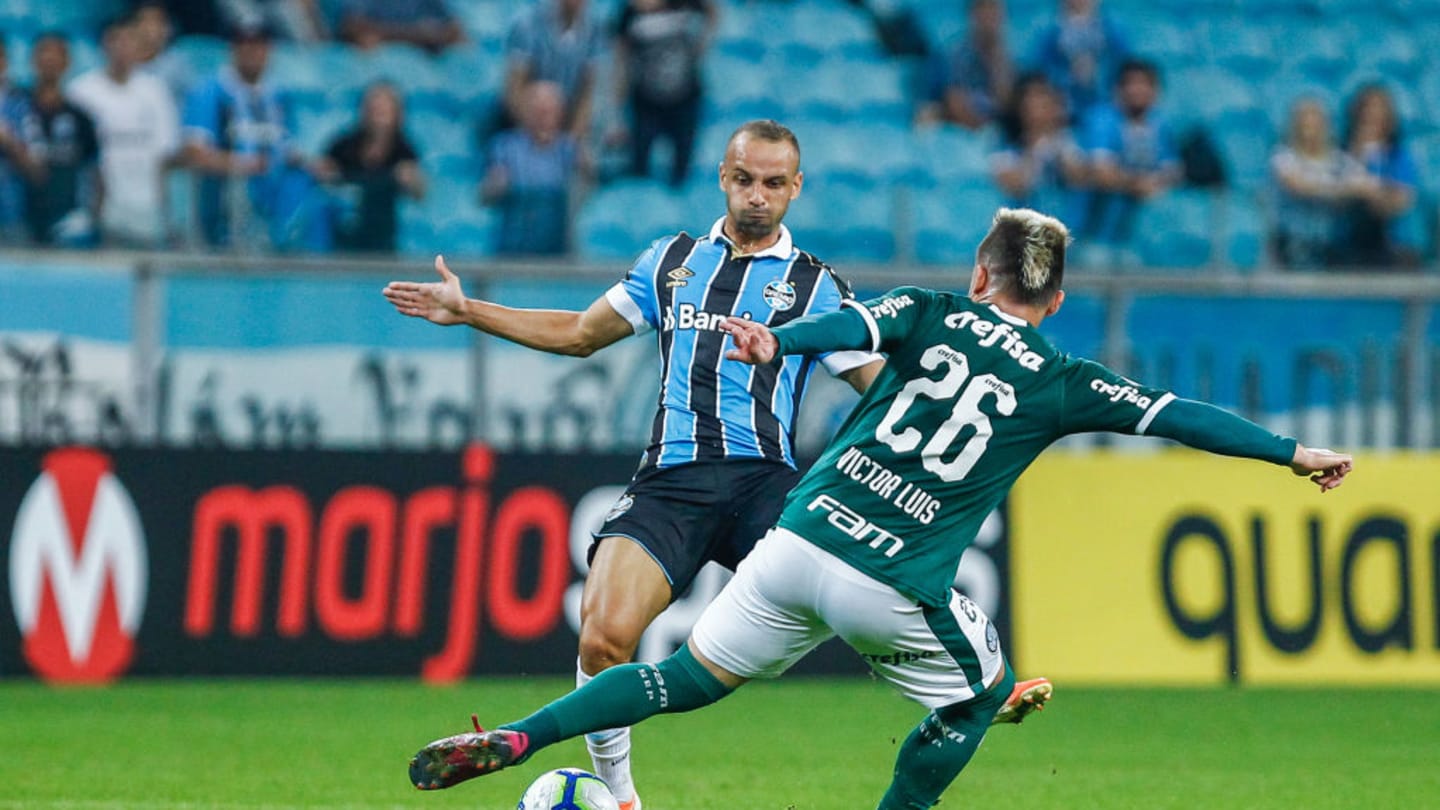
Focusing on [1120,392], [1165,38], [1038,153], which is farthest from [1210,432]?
[1165,38]

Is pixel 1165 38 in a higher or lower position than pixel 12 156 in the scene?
higher

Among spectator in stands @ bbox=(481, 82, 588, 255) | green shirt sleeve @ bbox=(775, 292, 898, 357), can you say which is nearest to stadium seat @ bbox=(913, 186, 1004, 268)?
spectator in stands @ bbox=(481, 82, 588, 255)

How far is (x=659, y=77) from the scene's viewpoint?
1430 centimetres

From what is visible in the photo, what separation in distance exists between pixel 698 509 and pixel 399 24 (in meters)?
9.24

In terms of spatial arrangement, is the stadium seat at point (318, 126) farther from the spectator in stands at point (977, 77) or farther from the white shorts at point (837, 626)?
the white shorts at point (837, 626)

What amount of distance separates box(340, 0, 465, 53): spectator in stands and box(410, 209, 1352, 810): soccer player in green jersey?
33.1ft

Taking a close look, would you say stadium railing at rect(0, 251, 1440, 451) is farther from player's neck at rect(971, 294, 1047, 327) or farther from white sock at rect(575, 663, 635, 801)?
player's neck at rect(971, 294, 1047, 327)

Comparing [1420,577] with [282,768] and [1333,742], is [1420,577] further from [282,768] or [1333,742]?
[282,768]

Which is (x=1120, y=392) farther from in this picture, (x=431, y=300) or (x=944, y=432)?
(x=431, y=300)

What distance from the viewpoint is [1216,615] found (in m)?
12.1

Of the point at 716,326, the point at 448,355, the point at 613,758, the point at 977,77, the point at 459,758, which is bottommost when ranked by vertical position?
the point at 613,758

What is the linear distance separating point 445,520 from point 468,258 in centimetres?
151

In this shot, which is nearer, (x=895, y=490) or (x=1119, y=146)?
(x=895, y=490)

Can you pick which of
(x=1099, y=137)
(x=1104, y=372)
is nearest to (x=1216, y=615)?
(x=1099, y=137)
